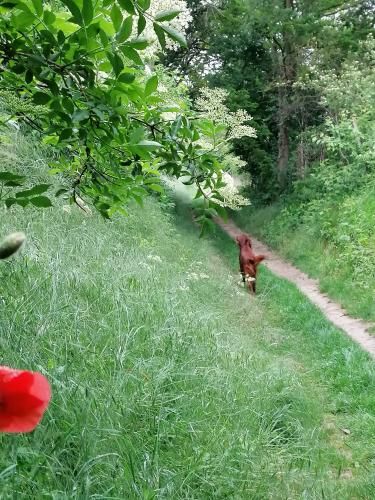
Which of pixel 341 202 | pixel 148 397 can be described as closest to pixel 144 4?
pixel 148 397

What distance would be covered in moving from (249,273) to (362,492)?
8120 mm

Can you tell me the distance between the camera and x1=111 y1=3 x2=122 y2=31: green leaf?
4.68 ft

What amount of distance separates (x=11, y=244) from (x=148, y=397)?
266 centimetres

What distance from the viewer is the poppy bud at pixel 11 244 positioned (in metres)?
0.68

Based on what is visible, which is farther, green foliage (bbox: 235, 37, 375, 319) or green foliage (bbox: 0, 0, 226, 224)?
green foliage (bbox: 235, 37, 375, 319)

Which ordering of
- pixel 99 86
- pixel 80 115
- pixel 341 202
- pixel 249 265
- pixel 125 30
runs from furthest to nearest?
pixel 341 202 < pixel 249 265 < pixel 99 86 < pixel 80 115 < pixel 125 30

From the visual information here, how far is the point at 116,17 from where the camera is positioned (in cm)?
144

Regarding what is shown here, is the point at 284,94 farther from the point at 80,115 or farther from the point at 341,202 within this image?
the point at 80,115

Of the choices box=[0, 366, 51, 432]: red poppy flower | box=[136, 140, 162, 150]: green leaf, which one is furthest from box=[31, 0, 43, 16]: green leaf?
box=[0, 366, 51, 432]: red poppy flower

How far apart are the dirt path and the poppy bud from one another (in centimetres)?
381

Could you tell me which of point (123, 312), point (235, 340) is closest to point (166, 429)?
point (123, 312)

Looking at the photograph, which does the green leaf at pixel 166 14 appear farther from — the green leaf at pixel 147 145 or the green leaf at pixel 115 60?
the green leaf at pixel 147 145

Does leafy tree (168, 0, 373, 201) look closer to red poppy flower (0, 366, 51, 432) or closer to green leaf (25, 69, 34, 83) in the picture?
green leaf (25, 69, 34, 83)

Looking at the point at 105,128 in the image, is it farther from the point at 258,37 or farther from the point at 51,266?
the point at 258,37
